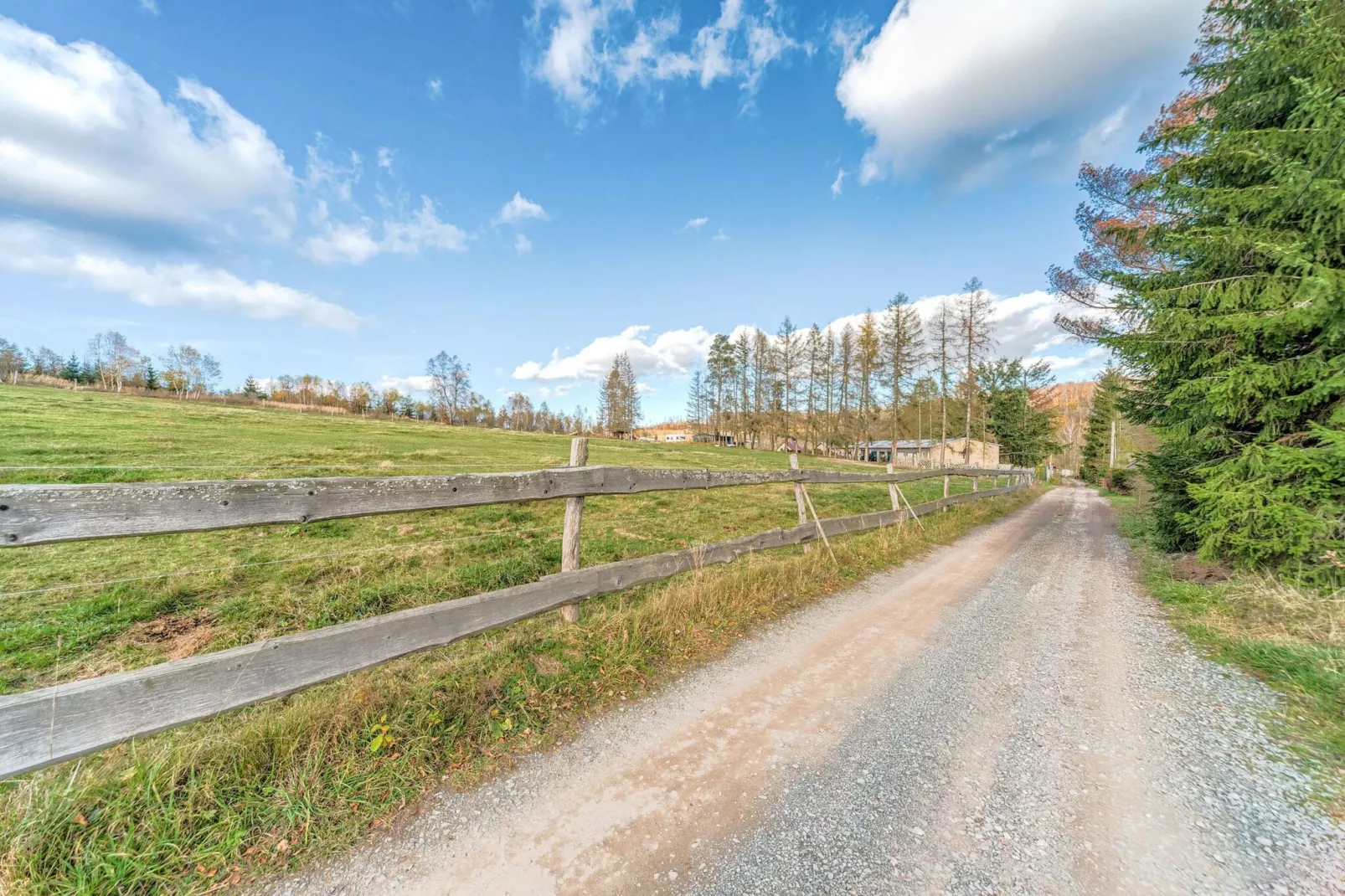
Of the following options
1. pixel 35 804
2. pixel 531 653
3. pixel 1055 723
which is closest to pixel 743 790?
pixel 531 653

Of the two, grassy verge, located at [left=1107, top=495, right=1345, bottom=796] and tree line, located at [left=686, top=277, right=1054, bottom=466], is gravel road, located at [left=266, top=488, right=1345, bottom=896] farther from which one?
tree line, located at [left=686, top=277, right=1054, bottom=466]

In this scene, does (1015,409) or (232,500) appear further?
(1015,409)

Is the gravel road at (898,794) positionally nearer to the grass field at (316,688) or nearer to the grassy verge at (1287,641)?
the grassy verge at (1287,641)

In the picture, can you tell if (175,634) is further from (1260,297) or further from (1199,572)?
(1199,572)

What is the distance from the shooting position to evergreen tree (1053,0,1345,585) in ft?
15.4

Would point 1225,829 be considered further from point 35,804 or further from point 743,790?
point 35,804

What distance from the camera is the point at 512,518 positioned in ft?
33.0

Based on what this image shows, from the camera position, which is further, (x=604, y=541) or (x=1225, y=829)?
(x=604, y=541)

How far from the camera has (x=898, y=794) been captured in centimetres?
243

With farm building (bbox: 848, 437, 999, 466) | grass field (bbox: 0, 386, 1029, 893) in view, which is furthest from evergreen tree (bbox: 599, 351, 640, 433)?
grass field (bbox: 0, 386, 1029, 893)

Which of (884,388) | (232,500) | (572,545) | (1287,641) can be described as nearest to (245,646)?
(232,500)

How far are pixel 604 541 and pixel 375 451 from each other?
13486mm

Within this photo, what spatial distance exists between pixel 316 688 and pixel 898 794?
11.7ft

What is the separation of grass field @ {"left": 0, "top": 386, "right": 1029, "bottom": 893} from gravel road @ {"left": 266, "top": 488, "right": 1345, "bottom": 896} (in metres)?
0.31
